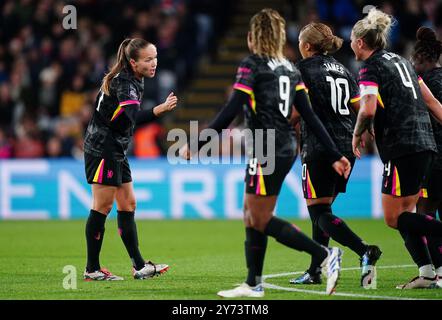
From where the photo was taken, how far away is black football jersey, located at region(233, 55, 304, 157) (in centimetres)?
668

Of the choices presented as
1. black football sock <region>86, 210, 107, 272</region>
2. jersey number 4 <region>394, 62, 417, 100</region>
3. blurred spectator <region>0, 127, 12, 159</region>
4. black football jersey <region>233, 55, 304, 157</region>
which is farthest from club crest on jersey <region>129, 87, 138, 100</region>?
blurred spectator <region>0, 127, 12, 159</region>

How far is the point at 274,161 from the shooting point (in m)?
6.71

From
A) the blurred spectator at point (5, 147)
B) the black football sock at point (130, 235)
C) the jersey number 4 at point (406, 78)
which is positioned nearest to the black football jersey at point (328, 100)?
the jersey number 4 at point (406, 78)

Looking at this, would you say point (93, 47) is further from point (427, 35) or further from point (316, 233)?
point (427, 35)

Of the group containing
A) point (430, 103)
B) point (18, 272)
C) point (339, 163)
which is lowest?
point (18, 272)

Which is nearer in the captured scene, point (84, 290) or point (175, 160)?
point (84, 290)

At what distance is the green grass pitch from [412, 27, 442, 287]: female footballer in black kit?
474 mm

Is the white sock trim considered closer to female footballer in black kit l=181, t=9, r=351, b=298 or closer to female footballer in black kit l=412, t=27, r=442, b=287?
female footballer in black kit l=412, t=27, r=442, b=287

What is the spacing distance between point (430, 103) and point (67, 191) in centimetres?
933

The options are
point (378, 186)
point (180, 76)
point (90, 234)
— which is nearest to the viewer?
point (90, 234)

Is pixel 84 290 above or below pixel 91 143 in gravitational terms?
below

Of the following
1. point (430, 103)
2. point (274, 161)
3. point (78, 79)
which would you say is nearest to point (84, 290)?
point (274, 161)

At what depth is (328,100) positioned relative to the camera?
7.83 metres

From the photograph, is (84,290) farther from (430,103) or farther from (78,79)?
(78,79)
